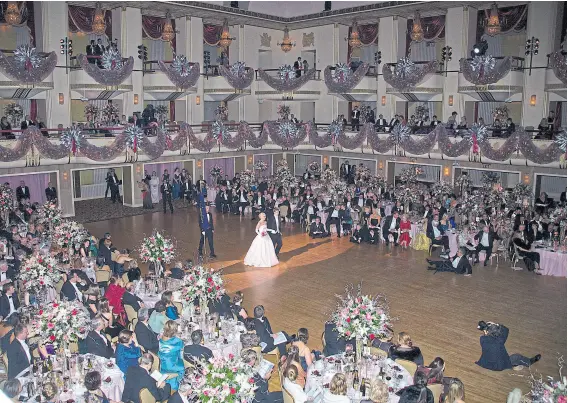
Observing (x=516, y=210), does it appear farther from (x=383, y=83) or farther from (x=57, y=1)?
(x=57, y=1)

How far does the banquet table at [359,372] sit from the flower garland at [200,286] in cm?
236

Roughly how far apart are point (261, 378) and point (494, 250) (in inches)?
438

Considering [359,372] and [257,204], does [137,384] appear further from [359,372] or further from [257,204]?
[257,204]

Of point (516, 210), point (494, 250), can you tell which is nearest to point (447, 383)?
point (494, 250)

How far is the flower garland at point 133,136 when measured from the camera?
76.3ft

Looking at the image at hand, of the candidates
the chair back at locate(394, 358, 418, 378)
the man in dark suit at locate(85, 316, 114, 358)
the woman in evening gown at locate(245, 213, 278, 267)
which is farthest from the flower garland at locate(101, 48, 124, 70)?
the chair back at locate(394, 358, 418, 378)

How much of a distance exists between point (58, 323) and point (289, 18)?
89.5 feet

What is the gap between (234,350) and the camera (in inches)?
373

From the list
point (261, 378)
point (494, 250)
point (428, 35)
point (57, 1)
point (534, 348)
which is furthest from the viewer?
point (428, 35)

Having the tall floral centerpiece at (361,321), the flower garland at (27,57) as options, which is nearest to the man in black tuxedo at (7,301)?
the tall floral centerpiece at (361,321)

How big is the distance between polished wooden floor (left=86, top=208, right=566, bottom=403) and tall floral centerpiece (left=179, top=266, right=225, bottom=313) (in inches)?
102

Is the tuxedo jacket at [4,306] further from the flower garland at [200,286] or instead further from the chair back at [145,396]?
the chair back at [145,396]

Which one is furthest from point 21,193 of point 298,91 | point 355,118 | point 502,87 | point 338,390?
point 502,87

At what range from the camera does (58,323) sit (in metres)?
8.31
